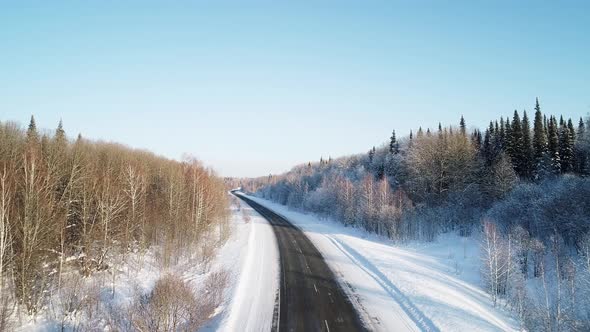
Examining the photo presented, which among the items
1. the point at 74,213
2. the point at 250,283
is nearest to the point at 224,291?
the point at 250,283

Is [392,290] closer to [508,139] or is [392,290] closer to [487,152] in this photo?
[508,139]

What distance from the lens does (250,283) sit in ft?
90.8

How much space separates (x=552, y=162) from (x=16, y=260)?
236ft

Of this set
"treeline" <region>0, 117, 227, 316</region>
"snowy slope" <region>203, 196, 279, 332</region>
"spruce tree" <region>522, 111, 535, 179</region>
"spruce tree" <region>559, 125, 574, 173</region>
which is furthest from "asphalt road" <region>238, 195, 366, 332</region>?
"spruce tree" <region>559, 125, 574, 173</region>

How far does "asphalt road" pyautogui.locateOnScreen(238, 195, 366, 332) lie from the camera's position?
20.0 metres

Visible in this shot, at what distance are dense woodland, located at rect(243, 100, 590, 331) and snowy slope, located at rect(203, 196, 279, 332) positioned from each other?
16.7 metres

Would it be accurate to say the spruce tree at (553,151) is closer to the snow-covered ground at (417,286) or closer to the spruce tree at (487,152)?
the spruce tree at (487,152)

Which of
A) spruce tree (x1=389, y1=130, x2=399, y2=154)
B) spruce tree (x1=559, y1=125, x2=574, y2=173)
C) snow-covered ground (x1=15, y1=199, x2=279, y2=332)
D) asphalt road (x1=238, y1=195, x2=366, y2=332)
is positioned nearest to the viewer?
snow-covered ground (x1=15, y1=199, x2=279, y2=332)

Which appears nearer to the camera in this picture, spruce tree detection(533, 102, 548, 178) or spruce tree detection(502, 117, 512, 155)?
spruce tree detection(533, 102, 548, 178)

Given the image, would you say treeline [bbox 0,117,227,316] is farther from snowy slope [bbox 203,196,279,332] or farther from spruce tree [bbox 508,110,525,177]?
spruce tree [bbox 508,110,525,177]

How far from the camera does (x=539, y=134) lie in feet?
221

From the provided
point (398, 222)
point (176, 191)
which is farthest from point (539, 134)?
point (176, 191)

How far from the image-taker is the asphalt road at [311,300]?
20.0 meters

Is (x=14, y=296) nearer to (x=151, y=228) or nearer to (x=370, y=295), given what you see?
(x=151, y=228)
